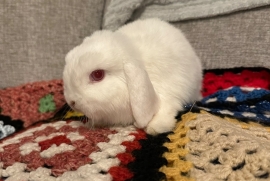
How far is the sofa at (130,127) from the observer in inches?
23.4

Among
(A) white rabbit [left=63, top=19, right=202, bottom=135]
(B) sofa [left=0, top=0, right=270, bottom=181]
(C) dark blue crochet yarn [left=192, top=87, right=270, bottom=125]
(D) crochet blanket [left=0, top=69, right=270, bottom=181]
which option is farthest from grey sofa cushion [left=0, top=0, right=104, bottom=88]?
(C) dark blue crochet yarn [left=192, top=87, right=270, bottom=125]

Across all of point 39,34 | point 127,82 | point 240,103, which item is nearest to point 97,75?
point 127,82

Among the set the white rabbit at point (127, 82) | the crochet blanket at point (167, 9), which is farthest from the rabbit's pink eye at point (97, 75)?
the crochet blanket at point (167, 9)

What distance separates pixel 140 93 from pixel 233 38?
495 mm

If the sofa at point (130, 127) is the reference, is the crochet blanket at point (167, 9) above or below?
above

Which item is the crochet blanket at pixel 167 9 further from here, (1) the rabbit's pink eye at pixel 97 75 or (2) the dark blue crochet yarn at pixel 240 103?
(1) the rabbit's pink eye at pixel 97 75

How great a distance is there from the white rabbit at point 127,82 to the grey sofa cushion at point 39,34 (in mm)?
413

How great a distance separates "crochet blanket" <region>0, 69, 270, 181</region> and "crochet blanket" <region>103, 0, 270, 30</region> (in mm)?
287

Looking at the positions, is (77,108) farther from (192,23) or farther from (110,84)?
(192,23)

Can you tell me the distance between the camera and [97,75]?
2.52 feet

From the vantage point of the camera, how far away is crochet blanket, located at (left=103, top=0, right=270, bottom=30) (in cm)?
108

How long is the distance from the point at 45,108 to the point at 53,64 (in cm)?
22

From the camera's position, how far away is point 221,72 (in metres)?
1.15

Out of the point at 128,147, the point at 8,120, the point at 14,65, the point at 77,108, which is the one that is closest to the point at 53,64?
the point at 14,65
